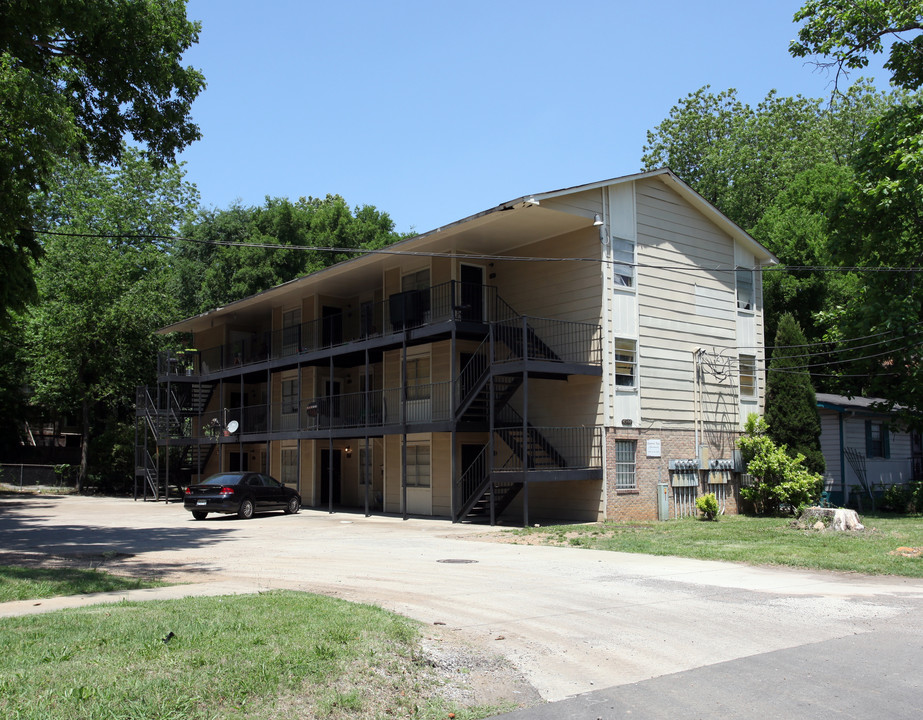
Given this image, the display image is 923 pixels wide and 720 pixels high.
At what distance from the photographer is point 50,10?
545 inches

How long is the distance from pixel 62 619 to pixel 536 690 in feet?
15.2

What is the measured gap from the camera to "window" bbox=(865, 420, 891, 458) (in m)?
28.2

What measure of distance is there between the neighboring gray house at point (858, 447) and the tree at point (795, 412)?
154cm

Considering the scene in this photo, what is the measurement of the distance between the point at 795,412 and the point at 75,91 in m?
21.6

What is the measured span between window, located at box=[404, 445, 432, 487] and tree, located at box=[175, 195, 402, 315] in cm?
2099

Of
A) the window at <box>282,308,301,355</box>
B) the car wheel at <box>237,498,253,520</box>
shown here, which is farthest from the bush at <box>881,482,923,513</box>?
the window at <box>282,308,301,355</box>

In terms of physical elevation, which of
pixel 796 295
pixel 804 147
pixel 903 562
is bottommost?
pixel 903 562

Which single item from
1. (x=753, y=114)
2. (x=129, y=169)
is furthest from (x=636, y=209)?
(x=129, y=169)

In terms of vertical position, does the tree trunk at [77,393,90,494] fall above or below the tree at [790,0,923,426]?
below

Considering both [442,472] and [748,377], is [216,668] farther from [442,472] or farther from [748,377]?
[748,377]

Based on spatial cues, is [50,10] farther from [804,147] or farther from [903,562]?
[804,147]

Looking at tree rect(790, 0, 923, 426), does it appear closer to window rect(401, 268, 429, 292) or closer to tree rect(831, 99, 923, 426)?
tree rect(831, 99, 923, 426)

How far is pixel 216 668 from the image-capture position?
19.3ft

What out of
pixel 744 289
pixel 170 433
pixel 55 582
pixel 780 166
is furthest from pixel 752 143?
pixel 55 582
